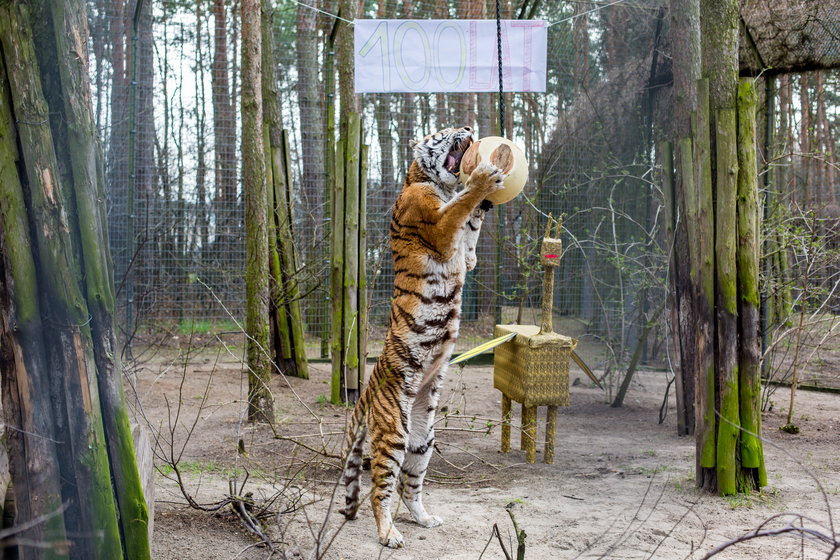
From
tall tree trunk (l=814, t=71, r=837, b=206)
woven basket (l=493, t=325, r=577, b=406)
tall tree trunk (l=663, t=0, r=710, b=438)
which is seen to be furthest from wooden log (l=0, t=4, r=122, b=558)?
tall tree trunk (l=814, t=71, r=837, b=206)

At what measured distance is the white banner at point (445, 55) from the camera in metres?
7.17

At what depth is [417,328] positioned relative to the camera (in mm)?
4074

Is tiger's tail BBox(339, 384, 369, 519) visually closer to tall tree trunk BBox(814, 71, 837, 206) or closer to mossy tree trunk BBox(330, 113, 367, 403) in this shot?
mossy tree trunk BBox(330, 113, 367, 403)

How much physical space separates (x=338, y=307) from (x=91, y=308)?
4531 mm

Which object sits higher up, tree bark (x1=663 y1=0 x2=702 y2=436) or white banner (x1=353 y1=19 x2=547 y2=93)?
white banner (x1=353 y1=19 x2=547 y2=93)

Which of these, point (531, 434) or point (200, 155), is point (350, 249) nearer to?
point (531, 434)

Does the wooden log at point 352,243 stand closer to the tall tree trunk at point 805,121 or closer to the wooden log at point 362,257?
the wooden log at point 362,257

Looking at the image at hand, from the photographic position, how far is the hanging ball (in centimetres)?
386

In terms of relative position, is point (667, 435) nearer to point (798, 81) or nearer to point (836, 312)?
point (836, 312)

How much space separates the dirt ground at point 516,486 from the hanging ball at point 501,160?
1.58m

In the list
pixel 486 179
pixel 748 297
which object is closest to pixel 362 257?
pixel 486 179

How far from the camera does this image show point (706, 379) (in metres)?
4.62

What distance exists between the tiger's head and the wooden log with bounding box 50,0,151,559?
1889mm

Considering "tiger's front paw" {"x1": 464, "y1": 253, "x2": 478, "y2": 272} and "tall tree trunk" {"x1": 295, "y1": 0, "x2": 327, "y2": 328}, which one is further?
"tall tree trunk" {"x1": 295, "y1": 0, "x2": 327, "y2": 328}
